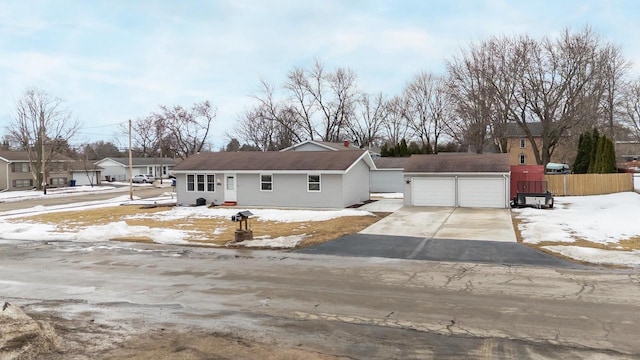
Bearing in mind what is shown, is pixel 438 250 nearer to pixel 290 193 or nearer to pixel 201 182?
pixel 290 193

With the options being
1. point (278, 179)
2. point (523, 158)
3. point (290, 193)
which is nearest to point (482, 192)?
point (290, 193)

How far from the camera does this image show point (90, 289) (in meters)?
9.80

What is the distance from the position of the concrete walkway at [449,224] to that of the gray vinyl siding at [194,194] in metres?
11.9

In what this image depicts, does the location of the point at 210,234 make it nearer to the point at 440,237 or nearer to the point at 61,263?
the point at 61,263

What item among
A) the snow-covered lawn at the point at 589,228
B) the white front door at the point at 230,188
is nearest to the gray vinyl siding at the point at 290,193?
the white front door at the point at 230,188

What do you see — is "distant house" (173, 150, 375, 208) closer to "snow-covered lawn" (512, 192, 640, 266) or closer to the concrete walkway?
the concrete walkway

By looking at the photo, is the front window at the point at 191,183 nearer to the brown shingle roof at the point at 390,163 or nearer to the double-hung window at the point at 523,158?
the brown shingle roof at the point at 390,163

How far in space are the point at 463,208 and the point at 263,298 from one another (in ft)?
64.9

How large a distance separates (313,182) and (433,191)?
723 cm

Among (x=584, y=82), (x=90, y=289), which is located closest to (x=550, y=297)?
(x=90, y=289)

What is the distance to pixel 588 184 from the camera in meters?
32.2

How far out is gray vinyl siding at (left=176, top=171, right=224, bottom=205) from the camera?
30.1 m

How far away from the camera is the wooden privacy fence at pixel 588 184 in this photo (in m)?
31.6

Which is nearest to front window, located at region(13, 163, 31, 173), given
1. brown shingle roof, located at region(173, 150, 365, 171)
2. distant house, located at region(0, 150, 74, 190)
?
distant house, located at region(0, 150, 74, 190)
